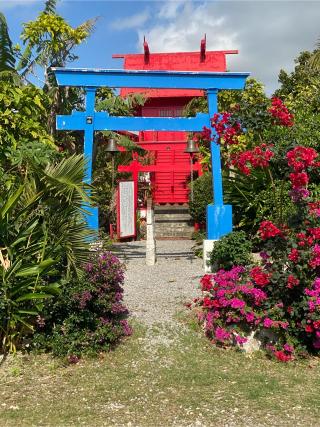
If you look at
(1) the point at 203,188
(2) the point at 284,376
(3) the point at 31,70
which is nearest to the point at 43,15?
(3) the point at 31,70

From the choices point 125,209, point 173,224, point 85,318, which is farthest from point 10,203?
point 173,224

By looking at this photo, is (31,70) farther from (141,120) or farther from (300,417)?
(300,417)

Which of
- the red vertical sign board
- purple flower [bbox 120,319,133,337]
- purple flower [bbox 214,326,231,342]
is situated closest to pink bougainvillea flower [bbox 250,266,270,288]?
purple flower [bbox 214,326,231,342]

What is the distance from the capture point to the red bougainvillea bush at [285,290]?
4.88m

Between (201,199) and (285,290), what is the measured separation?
8051 mm

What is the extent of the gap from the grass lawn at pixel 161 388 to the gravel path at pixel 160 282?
82cm

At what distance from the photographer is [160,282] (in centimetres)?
769

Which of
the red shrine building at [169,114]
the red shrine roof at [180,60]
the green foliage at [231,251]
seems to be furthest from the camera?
the red shrine roof at [180,60]

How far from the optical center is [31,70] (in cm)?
1252

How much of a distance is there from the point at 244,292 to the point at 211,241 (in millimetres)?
3140

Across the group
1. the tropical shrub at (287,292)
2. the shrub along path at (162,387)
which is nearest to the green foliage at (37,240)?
the shrub along path at (162,387)

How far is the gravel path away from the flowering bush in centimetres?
77

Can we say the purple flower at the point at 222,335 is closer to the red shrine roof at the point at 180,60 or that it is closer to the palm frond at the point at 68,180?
the palm frond at the point at 68,180

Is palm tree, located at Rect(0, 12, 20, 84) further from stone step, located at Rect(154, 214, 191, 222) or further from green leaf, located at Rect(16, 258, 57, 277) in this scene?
green leaf, located at Rect(16, 258, 57, 277)
